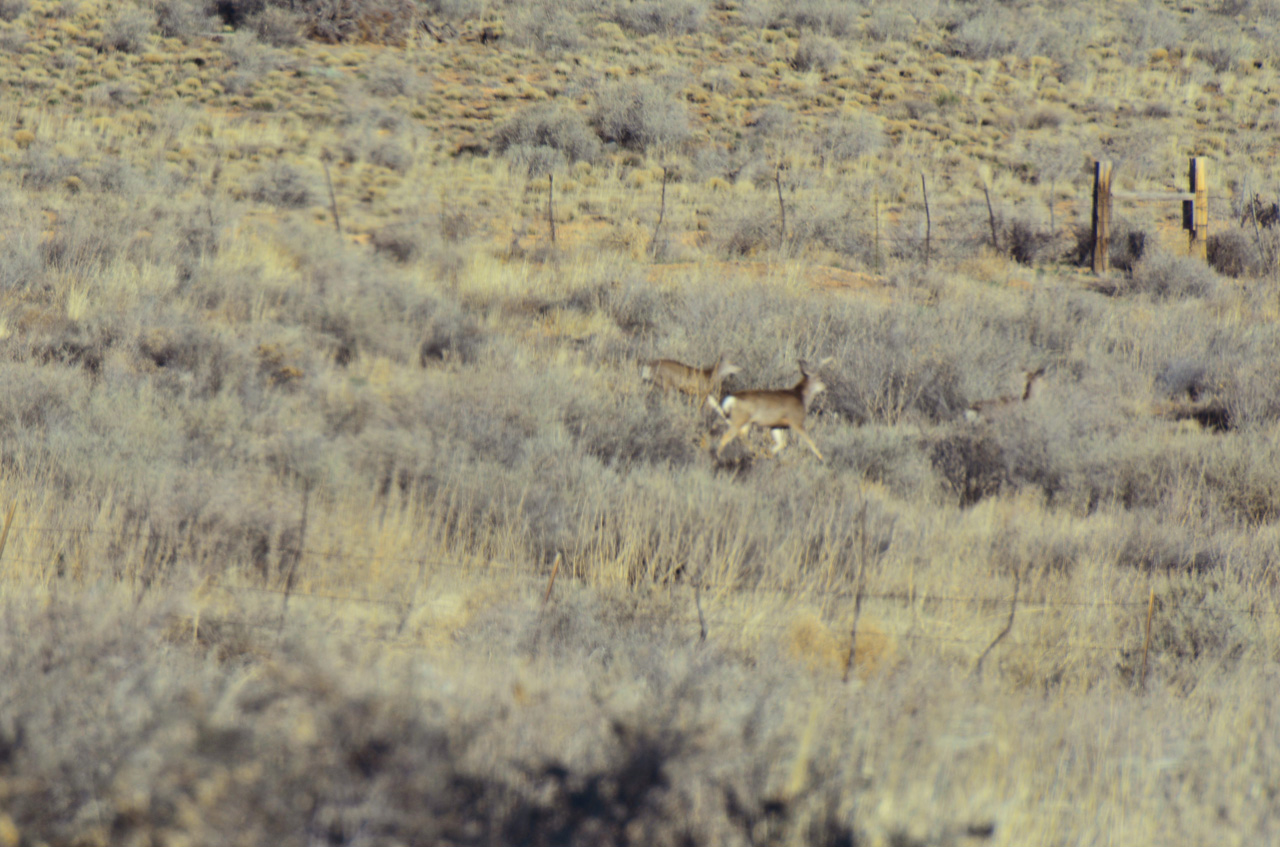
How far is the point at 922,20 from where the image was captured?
122 feet

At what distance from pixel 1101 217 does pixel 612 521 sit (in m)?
13.8

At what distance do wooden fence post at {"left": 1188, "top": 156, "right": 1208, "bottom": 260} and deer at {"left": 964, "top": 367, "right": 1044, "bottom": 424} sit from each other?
1007cm

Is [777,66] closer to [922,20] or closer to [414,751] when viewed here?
[922,20]

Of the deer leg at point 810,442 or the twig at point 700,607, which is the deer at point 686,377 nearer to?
the deer leg at point 810,442

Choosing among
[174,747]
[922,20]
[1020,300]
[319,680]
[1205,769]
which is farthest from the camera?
[922,20]

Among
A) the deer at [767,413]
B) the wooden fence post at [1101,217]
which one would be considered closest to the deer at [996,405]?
Answer: the deer at [767,413]

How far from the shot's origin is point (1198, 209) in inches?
690

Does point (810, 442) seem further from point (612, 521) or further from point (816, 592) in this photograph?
point (816, 592)

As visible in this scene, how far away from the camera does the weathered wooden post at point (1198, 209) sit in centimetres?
1730

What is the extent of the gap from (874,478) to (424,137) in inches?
838


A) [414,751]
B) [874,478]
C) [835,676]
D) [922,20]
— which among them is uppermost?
[922,20]

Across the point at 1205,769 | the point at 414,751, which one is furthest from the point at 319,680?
the point at 1205,769

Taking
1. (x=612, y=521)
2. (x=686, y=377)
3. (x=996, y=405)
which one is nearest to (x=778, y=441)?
(x=686, y=377)

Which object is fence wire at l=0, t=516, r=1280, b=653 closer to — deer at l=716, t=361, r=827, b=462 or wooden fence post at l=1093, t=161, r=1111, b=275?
deer at l=716, t=361, r=827, b=462
